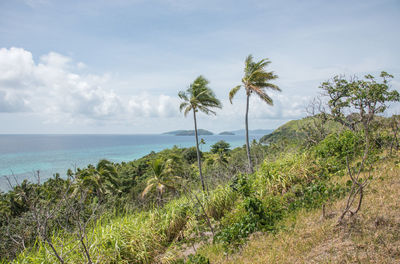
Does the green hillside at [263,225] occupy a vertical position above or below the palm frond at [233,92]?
below

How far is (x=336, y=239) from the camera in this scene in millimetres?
3652

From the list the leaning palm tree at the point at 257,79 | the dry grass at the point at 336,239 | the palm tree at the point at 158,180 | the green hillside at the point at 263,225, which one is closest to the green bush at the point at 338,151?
the green hillside at the point at 263,225

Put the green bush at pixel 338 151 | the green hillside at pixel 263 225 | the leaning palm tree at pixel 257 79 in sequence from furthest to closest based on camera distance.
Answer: the leaning palm tree at pixel 257 79
the green bush at pixel 338 151
the green hillside at pixel 263 225

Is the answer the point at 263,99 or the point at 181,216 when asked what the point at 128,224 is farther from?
the point at 263,99

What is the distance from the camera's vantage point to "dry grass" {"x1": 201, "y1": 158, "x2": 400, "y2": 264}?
3.17m

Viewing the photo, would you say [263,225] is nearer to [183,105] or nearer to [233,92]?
[233,92]

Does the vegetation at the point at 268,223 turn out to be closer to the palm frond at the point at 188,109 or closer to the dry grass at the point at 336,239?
the dry grass at the point at 336,239

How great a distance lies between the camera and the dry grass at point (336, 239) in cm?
317

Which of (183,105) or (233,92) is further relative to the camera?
(183,105)

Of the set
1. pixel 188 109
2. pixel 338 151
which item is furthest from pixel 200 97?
pixel 338 151

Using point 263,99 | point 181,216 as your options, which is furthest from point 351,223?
point 263,99

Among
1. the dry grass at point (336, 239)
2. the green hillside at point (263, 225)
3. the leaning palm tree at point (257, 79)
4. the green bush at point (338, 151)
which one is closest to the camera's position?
the dry grass at point (336, 239)

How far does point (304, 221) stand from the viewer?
4.63 metres

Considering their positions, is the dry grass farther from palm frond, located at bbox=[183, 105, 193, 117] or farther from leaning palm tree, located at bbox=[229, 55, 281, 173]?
palm frond, located at bbox=[183, 105, 193, 117]
